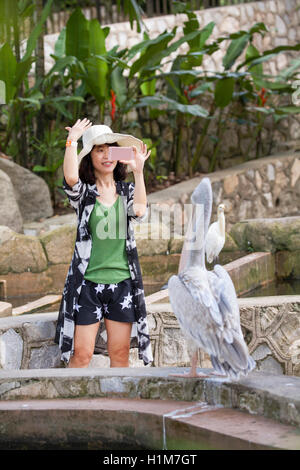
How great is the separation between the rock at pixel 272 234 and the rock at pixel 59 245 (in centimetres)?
155

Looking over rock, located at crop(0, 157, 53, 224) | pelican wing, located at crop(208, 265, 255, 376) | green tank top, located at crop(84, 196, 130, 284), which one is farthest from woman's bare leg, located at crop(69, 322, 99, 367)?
rock, located at crop(0, 157, 53, 224)

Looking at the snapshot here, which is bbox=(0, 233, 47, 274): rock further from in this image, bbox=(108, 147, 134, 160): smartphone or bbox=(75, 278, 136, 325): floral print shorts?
bbox=(108, 147, 134, 160): smartphone

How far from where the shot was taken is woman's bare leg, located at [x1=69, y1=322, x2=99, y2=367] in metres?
3.58

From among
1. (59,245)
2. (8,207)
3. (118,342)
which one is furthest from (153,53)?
(118,342)

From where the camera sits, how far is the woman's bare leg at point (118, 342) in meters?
3.63

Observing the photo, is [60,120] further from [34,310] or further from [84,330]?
[84,330]

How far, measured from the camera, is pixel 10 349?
154 inches

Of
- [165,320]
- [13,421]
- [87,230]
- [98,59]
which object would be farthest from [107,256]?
[98,59]

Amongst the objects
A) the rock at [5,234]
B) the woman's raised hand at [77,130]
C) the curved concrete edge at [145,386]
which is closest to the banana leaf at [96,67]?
the rock at [5,234]

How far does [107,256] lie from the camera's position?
11.9 feet

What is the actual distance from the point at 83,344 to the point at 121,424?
92 centimetres

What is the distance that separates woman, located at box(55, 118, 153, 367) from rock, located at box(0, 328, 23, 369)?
31 centimetres

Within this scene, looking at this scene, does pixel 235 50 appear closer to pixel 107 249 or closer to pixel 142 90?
pixel 142 90
